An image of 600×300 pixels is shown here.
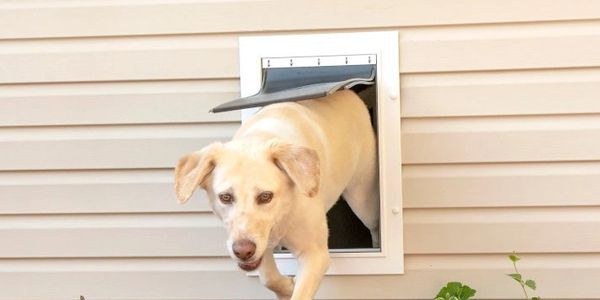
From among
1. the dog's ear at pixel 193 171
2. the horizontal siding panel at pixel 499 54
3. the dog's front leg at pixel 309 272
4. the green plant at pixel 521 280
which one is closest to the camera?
the dog's ear at pixel 193 171

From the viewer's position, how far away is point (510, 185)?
10.6ft

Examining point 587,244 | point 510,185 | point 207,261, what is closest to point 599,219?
point 587,244

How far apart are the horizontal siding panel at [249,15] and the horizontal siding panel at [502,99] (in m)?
0.24

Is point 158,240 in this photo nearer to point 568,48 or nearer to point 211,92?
point 211,92

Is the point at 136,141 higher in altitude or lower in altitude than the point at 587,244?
higher

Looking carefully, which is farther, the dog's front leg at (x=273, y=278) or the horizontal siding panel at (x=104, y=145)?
the horizontal siding panel at (x=104, y=145)

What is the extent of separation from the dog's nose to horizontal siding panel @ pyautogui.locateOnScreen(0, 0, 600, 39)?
1040mm

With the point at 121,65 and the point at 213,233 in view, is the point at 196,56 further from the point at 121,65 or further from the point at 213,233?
the point at 213,233

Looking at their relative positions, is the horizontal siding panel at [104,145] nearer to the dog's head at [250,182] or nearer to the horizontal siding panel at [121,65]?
the horizontal siding panel at [121,65]

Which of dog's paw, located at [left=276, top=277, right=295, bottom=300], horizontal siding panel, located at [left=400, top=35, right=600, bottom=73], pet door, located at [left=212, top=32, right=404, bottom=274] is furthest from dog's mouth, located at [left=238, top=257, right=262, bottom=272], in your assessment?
horizontal siding panel, located at [left=400, top=35, right=600, bottom=73]

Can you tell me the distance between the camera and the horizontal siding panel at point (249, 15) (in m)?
3.17

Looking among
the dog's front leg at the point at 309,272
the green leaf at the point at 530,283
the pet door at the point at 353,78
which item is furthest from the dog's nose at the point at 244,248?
the green leaf at the point at 530,283

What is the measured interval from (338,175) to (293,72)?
0.49m

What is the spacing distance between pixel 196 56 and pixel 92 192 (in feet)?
2.17
